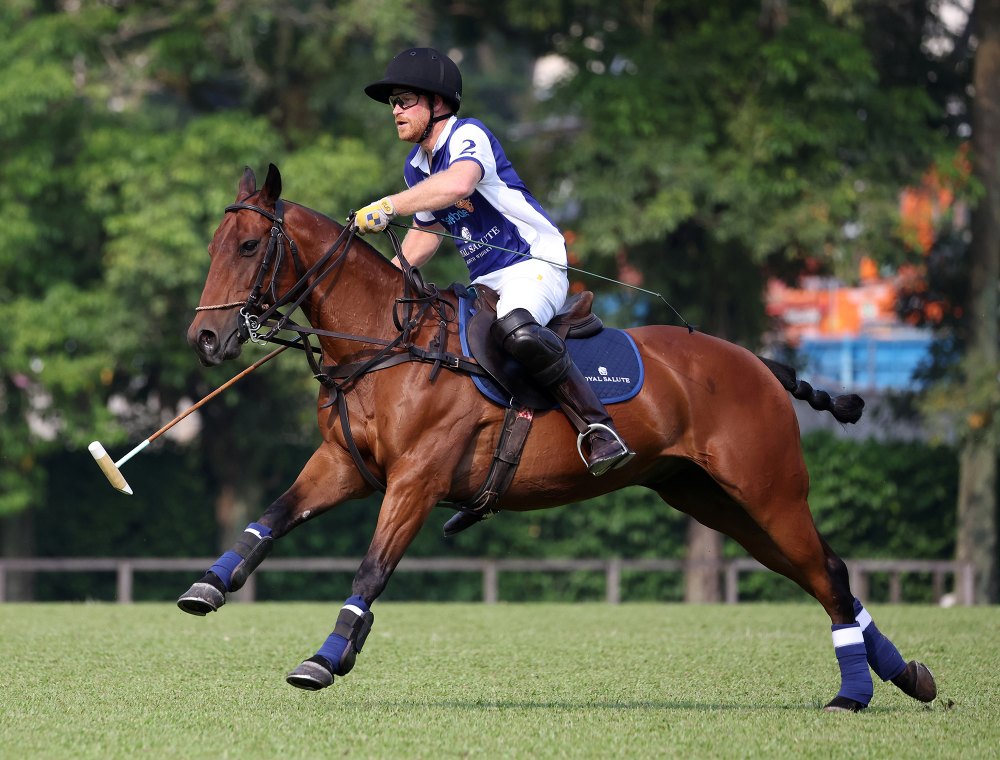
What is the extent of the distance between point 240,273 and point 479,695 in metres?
2.66

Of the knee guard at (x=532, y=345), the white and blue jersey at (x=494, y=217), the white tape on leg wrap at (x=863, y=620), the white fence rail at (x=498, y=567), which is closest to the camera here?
the knee guard at (x=532, y=345)

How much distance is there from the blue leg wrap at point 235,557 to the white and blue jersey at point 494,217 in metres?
1.82

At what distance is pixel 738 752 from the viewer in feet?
22.3

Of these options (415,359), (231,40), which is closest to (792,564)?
(415,359)

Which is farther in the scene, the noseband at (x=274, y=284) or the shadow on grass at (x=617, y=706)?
the shadow on grass at (x=617, y=706)

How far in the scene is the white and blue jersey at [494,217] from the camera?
8.42m

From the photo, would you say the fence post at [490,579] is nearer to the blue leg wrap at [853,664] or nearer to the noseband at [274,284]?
the blue leg wrap at [853,664]

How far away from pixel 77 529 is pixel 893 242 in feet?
45.4

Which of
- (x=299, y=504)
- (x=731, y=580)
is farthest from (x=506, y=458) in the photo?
(x=731, y=580)

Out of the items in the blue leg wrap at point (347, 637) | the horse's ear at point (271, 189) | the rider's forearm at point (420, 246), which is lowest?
the blue leg wrap at point (347, 637)

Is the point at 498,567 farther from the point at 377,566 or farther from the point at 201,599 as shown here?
the point at 201,599

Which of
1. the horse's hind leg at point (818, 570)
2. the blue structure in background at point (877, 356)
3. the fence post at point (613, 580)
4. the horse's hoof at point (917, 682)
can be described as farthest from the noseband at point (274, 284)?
the blue structure in background at point (877, 356)

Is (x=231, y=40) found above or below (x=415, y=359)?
below

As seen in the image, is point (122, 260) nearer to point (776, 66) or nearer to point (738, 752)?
point (776, 66)
